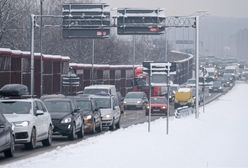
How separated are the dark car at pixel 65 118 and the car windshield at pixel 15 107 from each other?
465 centimetres

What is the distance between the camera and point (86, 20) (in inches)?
2190

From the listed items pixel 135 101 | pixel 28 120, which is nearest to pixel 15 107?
pixel 28 120

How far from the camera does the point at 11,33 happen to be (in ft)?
261

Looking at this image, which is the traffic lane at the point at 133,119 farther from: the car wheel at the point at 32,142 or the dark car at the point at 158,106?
the car wheel at the point at 32,142

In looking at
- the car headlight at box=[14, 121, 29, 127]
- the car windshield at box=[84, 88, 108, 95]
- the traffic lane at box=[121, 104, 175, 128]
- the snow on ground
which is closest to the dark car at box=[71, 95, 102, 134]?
the snow on ground

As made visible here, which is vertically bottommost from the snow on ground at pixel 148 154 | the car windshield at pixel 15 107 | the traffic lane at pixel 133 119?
the traffic lane at pixel 133 119

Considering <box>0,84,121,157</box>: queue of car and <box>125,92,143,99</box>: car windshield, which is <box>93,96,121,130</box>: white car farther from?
<box>125,92,143,99</box>: car windshield

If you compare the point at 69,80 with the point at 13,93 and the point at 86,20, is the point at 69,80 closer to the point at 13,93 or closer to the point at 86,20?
the point at 86,20

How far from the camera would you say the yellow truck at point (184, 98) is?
86438 millimetres

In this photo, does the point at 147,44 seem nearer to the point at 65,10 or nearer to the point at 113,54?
the point at 113,54

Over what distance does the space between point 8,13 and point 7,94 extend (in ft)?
109

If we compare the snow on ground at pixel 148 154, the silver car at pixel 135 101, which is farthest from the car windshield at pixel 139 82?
the snow on ground at pixel 148 154

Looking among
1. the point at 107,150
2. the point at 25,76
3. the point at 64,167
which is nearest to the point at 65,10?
the point at 25,76

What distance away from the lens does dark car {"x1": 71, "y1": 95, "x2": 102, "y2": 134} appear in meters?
39.0
